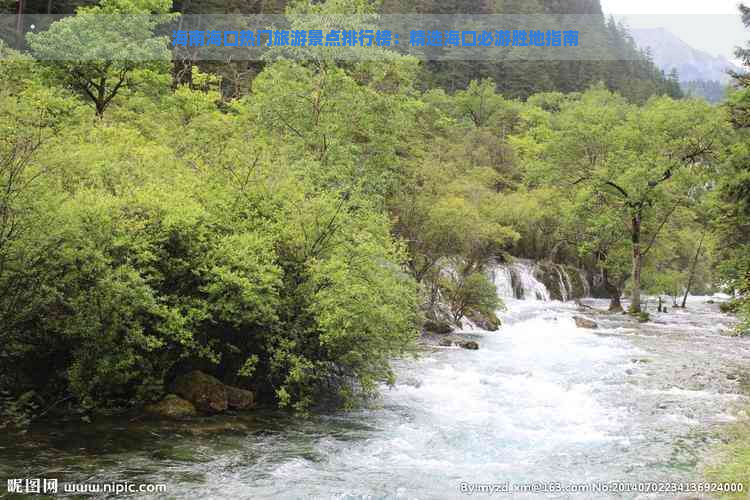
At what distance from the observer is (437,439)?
39.8ft

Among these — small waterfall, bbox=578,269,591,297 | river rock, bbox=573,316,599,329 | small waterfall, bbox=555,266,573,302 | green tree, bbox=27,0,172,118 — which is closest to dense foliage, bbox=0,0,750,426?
green tree, bbox=27,0,172,118

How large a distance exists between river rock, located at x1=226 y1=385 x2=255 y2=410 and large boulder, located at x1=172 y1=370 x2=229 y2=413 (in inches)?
4.1

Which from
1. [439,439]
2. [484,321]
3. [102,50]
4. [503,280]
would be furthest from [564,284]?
[439,439]

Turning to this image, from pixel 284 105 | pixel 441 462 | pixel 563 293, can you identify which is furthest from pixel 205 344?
pixel 563 293

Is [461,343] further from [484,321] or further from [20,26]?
[20,26]

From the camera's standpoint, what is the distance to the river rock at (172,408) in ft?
40.8

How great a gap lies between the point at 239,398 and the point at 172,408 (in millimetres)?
1443

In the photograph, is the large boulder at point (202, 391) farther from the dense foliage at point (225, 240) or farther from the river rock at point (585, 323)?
the river rock at point (585, 323)

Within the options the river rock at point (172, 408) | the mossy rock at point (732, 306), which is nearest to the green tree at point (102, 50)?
the river rock at point (172, 408)

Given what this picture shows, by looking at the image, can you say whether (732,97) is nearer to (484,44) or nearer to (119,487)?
(119,487)

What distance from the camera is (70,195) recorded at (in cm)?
1246

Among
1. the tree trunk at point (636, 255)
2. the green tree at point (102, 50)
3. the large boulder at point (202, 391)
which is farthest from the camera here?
the tree trunk at point (636, 255)

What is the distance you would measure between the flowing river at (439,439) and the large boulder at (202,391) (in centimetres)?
45
